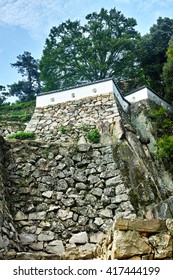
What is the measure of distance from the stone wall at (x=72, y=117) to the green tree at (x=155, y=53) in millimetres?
3197

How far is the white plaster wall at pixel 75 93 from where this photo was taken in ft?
25.7

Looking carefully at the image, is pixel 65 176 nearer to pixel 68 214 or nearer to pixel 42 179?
pixel 42 179

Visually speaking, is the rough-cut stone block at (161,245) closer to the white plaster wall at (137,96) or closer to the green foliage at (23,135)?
the green foliage at (23,135)

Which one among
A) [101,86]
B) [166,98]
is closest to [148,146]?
[101,86]

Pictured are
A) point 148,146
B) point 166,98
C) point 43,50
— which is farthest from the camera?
point 43,50

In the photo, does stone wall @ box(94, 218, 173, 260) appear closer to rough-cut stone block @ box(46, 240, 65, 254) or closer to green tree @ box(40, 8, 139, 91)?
rough-cut stone block @ box(46, 240, 65, 254)

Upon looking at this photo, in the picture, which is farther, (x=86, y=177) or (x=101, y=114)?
(x=101, y=114)

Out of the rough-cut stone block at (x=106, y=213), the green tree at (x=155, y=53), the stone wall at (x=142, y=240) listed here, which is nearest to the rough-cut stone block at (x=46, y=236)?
the rough-cut stone block at (x=106, y=213)

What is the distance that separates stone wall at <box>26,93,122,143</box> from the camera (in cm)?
699

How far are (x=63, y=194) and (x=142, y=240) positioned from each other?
2094 mm

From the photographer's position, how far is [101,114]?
24.2 ft
